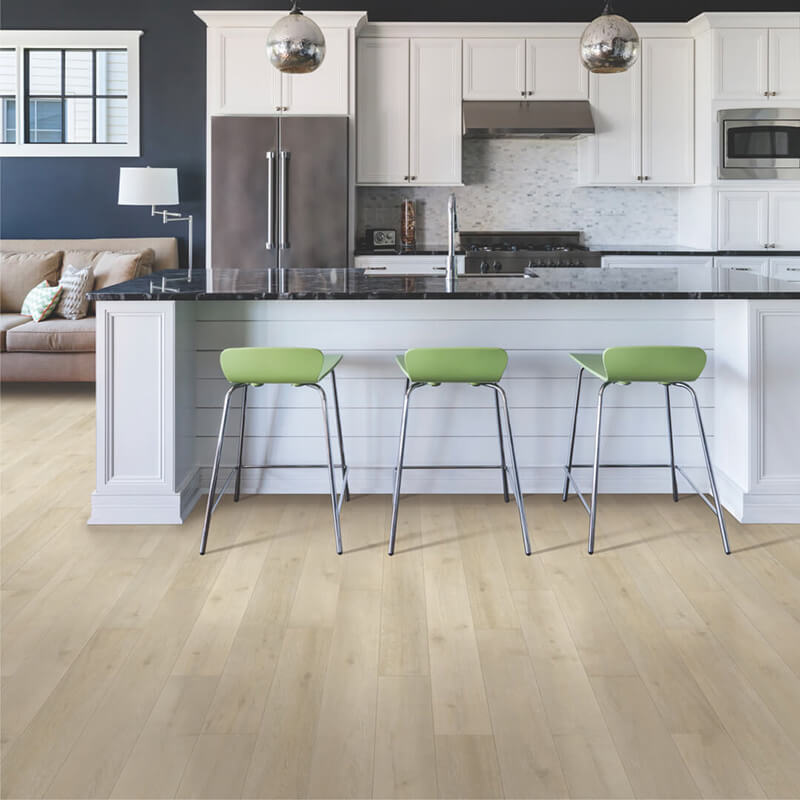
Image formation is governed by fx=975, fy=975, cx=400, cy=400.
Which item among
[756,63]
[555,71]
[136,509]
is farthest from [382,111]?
[136,509]

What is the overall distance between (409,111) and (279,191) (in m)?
1.00

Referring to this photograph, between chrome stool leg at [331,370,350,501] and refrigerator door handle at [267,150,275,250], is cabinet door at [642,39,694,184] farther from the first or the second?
chrome stool leg at [331,370,350,501]

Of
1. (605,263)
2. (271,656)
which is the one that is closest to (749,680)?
(271,656)

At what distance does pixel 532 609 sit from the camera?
2848 millimetres

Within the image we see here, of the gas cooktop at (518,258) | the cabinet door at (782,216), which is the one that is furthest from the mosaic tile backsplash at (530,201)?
the cabinet door at (782,216)

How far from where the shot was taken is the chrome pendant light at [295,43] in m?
3.70

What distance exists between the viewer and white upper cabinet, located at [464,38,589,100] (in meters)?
6.18

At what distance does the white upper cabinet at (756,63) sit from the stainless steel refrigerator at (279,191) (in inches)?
92.2

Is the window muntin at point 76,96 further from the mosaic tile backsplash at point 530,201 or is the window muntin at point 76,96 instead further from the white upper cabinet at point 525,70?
the white upper cabinet at point 525,70

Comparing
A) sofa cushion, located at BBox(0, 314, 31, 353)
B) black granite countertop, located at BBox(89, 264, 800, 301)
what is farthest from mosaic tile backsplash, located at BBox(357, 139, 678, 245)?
black granite countertop, located at BBox(89, 264, 800, 301)

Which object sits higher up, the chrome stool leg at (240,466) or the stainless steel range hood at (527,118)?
the stainless steel range hood at (527,118)

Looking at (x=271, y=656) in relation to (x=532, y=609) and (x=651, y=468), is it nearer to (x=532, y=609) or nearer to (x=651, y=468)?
(x=532, y=609)

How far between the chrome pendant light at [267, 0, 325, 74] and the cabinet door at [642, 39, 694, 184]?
3160 mm

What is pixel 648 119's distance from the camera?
6.26 meters
